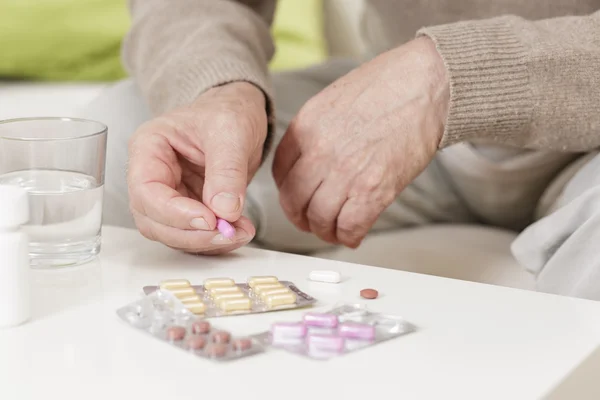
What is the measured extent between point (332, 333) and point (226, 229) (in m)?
0.16

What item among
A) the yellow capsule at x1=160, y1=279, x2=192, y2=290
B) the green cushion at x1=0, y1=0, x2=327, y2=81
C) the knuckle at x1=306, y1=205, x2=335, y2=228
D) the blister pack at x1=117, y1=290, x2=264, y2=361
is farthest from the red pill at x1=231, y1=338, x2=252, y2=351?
the green cushion at x1=0, y1=0, x2=327, y2=81

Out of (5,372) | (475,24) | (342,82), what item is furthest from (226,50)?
(5,372)

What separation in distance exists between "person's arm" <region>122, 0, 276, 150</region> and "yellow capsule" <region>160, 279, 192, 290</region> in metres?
0.27

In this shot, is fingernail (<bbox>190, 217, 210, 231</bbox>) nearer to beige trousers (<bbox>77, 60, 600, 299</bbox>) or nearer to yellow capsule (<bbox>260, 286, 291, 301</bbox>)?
yellow capsule (<bbox>260, 286, 291, 301</bbox>)

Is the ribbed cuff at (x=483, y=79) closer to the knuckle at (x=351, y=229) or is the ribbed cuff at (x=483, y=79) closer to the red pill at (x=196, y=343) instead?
the knuckle at (x=351, y=229)

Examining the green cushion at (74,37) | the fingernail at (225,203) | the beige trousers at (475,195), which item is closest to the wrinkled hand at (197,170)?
the fingernail at (225,203)

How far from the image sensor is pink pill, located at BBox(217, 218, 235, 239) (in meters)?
0.62

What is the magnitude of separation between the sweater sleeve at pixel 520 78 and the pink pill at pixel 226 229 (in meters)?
0.25

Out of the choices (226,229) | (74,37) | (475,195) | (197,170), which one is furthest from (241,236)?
(74,37)

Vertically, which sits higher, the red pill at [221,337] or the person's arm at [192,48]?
the person's arm at [192,48]

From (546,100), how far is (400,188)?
0.53ft

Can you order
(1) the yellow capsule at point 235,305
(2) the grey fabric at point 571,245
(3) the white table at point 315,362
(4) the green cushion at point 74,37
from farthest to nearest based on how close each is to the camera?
(4) the green cushion at point 74,37
(2) the grey fabric at point 571,245
(1) the yellow capsule at point 235,305
(3) the white table at point 315,362

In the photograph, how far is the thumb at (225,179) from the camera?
619 millimetres

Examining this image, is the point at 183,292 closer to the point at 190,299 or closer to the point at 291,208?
the point at 190,299
